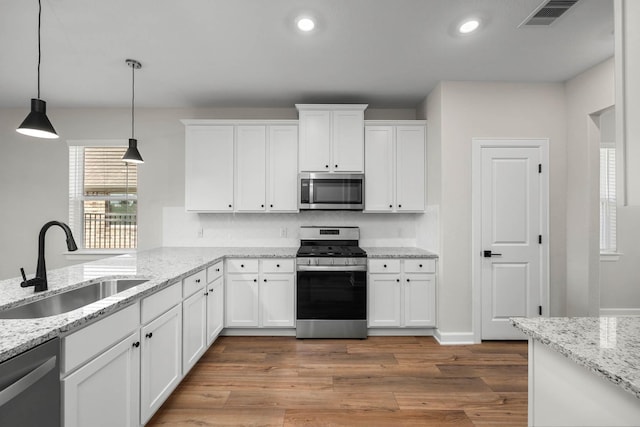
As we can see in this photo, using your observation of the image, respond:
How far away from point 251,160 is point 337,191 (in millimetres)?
1084

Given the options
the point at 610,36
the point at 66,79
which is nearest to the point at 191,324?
the point at 66,79

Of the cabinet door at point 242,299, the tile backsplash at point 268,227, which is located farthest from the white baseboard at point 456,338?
the cabinet door at point 242,299

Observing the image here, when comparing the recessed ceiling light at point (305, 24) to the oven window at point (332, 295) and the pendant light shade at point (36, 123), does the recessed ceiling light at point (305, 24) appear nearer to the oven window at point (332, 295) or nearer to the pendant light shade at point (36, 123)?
the pendant light shade at point (36, 123)

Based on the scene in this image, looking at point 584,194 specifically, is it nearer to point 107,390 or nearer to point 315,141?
point 315,141

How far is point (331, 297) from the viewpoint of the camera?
3277 mm

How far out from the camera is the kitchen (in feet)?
10.2

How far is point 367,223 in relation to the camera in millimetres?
3969

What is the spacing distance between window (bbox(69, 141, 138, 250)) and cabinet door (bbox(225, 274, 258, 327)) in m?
1.65

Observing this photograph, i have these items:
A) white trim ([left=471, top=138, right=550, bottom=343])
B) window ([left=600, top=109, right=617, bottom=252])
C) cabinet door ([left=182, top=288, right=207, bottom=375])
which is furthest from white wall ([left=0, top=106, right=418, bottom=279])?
window ([left=600, top=109, right=617, bottom=252])

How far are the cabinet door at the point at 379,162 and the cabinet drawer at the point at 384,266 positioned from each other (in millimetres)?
726

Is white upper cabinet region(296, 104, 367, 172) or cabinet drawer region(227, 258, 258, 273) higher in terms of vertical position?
white upper cabinet region(296, 104, 367, 172)

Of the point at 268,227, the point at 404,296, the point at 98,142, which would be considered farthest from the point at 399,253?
the point at 98,142

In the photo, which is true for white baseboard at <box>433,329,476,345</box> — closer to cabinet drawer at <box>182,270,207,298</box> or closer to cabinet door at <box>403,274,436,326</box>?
cabinet door at <box>403,274,436,326</box>

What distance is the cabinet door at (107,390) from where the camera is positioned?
125 centimetres
